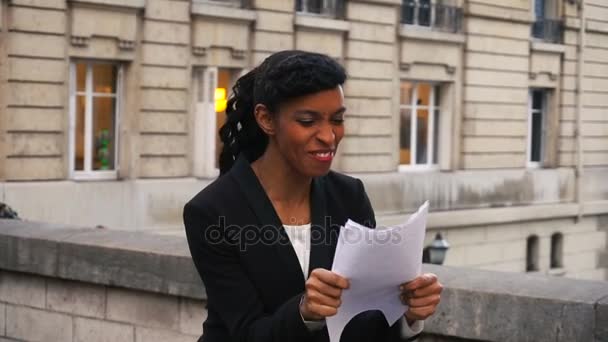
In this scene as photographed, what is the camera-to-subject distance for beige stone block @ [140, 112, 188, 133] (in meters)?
19.1

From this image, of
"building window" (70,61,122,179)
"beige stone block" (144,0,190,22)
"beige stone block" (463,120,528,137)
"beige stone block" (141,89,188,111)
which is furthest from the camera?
"beige stone block" (463,120,528,137)

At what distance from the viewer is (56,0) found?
57.8ft

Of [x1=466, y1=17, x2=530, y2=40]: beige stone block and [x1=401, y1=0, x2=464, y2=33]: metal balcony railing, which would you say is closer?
[x1=401, y1=0, x2=464, y2=33]: metal balcony railing

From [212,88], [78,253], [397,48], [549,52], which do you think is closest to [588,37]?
[549,52]

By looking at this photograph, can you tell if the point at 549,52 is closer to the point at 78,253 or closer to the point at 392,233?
the point at 78,253

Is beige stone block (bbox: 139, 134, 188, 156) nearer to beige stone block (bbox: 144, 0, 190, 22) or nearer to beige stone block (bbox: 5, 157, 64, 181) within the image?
beige stone block (bbox: 5, 157, 64, 181)

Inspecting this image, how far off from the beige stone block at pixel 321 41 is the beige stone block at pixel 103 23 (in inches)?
160

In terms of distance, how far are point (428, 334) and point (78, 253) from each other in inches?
96.7

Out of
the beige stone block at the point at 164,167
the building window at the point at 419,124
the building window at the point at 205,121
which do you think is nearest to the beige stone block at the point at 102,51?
the building window at the point at 205,121

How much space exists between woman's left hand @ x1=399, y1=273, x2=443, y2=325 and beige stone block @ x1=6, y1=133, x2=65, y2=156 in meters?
14.8

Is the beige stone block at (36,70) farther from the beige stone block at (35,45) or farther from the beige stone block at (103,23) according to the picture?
the beige stone block at (103,23)

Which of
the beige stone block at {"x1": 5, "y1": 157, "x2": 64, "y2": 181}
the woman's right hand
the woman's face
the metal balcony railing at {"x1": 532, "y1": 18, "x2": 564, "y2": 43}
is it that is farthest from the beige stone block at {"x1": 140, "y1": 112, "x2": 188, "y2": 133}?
the woman's right hand

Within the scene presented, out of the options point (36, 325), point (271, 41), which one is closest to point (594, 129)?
point (271, 41)

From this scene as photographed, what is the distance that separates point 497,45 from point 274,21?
7906mm
